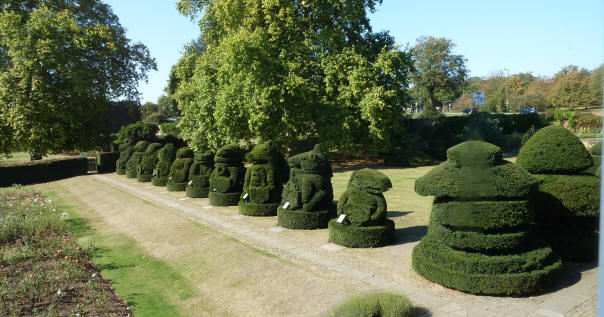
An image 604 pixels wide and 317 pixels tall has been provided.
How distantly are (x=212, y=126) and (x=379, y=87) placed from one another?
32.8ft

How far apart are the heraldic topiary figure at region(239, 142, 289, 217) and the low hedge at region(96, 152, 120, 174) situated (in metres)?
19.9

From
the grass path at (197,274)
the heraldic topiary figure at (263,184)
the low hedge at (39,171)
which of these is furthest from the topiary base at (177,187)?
the low hedge at (39,171)

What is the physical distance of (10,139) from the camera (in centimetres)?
2505

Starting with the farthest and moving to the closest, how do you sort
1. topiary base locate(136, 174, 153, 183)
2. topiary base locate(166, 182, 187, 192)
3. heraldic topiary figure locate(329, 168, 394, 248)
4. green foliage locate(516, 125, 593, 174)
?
topiary base locate(136, 174, 153, 183), topiary base locate(166, 182, 187, 192), heraldic topiary figure locate(329, 168, 394, 248), green foliage locate(516, 125, 593, 174)

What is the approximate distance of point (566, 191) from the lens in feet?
23.2

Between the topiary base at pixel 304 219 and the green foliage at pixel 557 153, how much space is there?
5297 millimetres

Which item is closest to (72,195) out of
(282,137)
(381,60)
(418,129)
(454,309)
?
(282,137)

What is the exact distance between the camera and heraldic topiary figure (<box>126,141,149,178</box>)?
77.0 ft

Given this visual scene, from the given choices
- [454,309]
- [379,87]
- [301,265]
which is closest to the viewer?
[454,309]

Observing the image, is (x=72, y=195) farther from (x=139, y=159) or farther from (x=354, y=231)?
(x=354, y=231)

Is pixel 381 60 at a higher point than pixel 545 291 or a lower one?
higher

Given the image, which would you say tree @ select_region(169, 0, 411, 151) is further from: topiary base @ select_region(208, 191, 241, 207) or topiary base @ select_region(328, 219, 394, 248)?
topiary base @ select_region(328, 219, 394, 248)

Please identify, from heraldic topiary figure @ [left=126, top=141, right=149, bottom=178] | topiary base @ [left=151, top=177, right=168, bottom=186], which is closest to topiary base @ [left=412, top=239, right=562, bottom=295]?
topiary base @ [left=151, top=177, right=168, bottom=186]

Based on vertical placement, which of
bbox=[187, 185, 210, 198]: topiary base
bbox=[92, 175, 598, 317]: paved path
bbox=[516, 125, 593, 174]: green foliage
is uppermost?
bbox=[516, 125, 593, 174]: green foliage
